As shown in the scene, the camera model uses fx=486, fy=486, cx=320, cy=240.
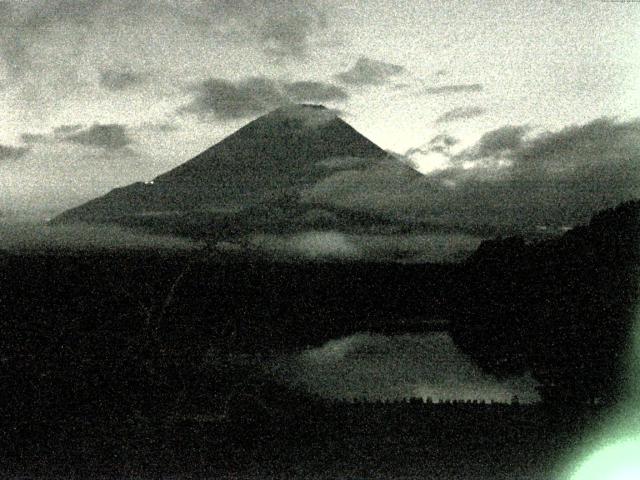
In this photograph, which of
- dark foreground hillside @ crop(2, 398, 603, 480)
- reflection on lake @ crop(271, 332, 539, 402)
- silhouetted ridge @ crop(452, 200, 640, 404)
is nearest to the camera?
dark foreground hillside @ crop(2, 398, 603, 480)

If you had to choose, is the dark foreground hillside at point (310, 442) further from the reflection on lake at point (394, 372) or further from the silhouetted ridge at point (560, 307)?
the silhouetted ridge at point (560, 307)

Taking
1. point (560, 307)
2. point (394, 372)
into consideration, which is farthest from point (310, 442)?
point (560, 307)

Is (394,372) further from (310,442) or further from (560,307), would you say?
(560,307)

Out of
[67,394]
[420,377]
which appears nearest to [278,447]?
[420,377]

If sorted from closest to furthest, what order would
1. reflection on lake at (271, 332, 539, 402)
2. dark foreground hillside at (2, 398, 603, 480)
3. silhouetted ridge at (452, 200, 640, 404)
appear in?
dark foreground hillside at (2, 398, 603, 480) < reflection on lake at (271, 332, 539, 402) < silhouetted ridge at (452, 200, 640, 404)

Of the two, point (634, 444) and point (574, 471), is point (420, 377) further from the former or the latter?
point (634, 444)

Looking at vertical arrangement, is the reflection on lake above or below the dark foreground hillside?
above

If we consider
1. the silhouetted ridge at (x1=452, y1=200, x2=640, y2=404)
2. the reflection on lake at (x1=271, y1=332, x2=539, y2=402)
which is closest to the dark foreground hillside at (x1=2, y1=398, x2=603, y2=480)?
the reflection on lake at (x1=271, y1=332, x2=539, y2=402)

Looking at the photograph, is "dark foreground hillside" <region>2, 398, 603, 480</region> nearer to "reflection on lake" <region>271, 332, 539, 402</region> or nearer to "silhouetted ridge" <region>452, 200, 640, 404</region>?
"reflection on lake" <region>271, 332, 539, 402</region>

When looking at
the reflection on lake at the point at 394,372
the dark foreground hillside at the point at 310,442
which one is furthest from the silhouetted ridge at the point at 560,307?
the dark foreground hillside at the point at 310,442

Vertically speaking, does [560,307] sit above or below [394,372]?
above

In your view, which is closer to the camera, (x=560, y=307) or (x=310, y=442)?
(x=310, y=442)

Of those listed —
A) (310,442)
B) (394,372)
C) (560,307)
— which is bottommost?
(310,442)
